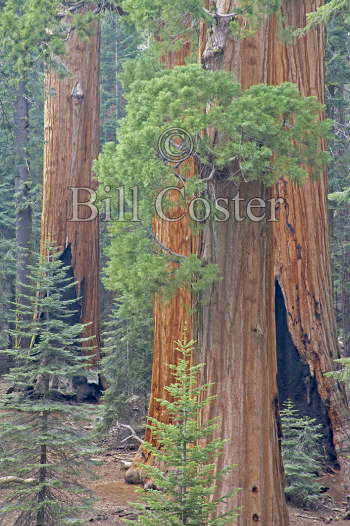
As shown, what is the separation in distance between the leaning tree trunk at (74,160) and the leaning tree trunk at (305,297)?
5573 mm

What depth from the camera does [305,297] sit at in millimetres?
8859

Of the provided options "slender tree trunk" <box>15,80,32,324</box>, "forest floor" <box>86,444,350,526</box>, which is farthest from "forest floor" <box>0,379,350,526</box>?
"slender tree trunk" <box>15,80,32,324</box>

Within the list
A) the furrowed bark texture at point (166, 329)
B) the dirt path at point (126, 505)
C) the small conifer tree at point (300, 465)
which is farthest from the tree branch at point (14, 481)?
the small conifer tree at point (300, 465)

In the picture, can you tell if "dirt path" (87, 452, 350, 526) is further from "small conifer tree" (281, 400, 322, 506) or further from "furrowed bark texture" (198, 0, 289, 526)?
"furrowed bark texture" (198, 0, 289, 526)

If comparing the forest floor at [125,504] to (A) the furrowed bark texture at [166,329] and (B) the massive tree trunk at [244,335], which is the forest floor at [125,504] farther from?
(B) the massive tree trunk at [244,335]

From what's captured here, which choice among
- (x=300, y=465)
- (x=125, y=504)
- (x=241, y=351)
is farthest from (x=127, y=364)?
(x=241, y=351)

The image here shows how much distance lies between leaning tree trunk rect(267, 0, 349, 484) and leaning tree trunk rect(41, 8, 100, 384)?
219 inches

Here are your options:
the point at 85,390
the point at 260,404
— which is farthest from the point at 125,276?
the point at 85,390

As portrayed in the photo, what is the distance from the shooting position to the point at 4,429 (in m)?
5.88

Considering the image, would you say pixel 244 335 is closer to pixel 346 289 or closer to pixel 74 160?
pixel 74 160

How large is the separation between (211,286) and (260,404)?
1132mm

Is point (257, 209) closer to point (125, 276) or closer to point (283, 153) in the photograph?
point (283, 153)

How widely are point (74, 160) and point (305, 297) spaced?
6629mm

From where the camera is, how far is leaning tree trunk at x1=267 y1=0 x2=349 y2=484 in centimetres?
866
